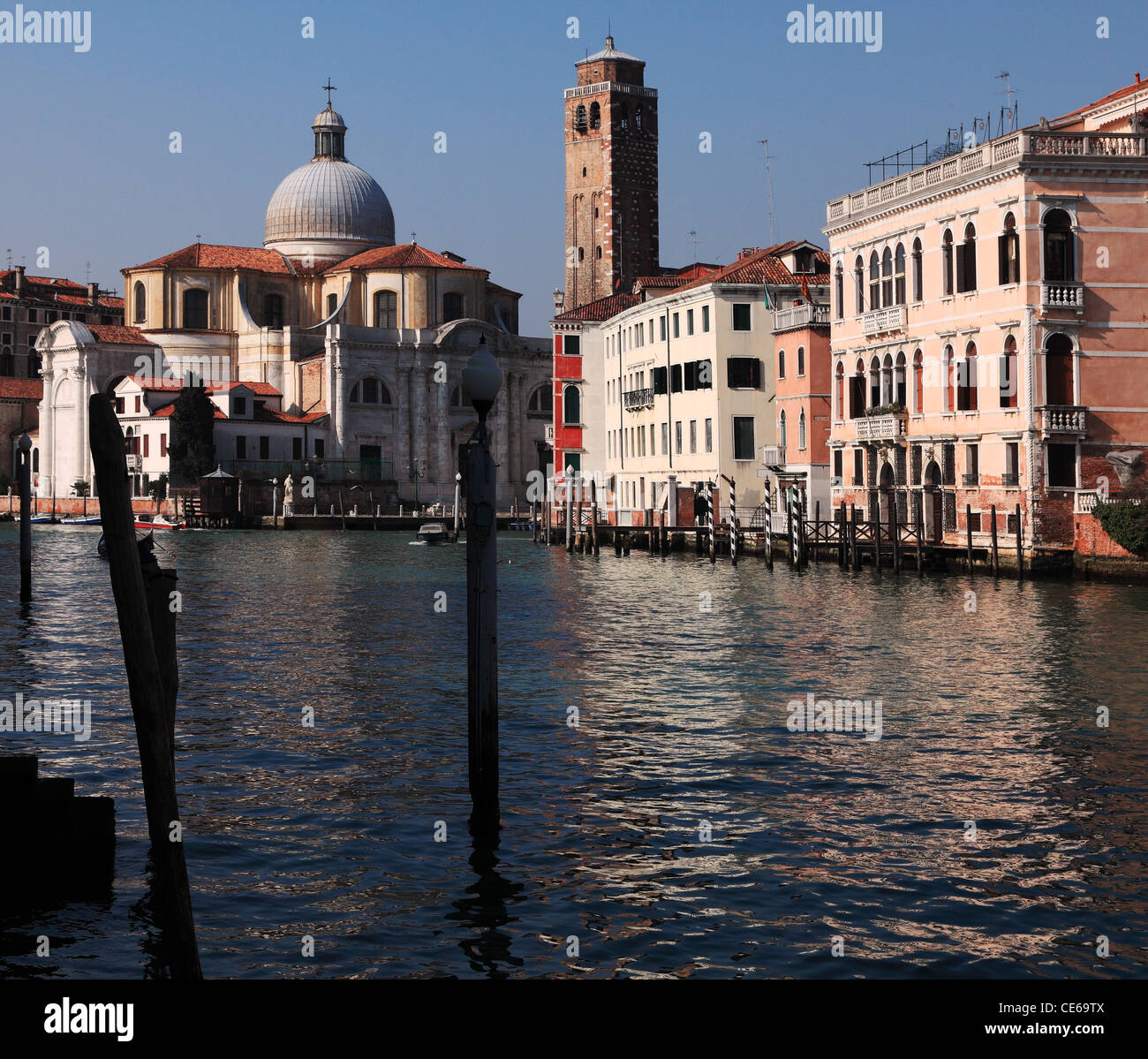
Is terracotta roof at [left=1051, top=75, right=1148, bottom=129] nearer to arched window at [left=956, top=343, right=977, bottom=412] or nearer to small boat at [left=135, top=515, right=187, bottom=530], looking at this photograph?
arched window at [left=956, top=343, right=977, bottom=412]

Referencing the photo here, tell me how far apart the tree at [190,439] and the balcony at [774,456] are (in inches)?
1410

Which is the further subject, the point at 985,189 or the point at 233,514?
the point at 233,514

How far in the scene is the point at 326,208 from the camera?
89.7m

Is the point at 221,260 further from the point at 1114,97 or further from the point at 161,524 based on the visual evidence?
the point at 1114,97

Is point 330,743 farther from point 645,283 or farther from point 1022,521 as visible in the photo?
point 645,283

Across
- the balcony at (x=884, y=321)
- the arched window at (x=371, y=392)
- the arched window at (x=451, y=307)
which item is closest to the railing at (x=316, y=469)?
the arched window at (x=371, y=392)

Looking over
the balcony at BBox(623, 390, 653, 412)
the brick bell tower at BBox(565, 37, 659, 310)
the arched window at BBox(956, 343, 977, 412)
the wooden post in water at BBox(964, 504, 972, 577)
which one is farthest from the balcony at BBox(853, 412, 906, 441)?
the brick bell tower at BBox(565, 37, 659, 310)

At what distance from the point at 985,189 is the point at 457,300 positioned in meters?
54.3

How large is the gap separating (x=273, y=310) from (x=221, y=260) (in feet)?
12.8

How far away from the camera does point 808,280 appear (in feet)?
164

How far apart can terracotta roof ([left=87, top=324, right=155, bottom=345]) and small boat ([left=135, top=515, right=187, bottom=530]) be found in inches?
513

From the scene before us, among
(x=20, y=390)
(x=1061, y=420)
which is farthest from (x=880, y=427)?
(x=20, y=390)

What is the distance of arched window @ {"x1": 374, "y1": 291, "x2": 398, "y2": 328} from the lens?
8619 cm
